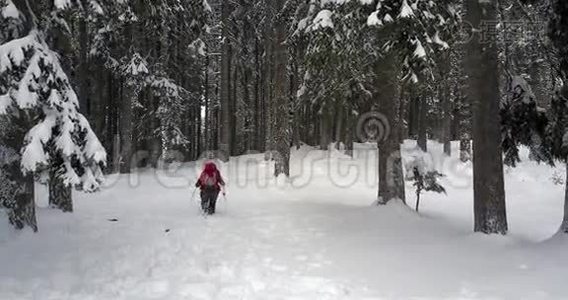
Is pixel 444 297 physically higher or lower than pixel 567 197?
lower

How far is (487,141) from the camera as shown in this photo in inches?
440

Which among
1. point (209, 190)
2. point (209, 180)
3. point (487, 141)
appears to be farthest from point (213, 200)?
point (487, 141)

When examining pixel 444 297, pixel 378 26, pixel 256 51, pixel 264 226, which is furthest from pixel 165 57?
Result: pixel 444 297

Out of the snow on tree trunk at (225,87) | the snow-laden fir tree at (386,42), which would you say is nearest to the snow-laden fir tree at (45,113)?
the snow-laden fir tree at (386,42)

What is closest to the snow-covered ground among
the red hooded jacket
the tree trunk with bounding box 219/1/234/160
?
the red hooded jacket

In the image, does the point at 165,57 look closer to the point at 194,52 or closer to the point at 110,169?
the point at 194,52

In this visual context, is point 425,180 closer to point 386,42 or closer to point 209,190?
point 386,42

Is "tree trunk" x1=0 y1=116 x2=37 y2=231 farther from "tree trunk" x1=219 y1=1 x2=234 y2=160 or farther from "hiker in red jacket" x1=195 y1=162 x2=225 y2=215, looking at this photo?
"tree trunk" x1=219 y1=1 x2=234 y2=160

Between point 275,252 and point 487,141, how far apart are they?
4652 mm

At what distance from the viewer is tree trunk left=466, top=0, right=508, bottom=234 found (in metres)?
11.1

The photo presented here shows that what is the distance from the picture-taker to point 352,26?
1220 centimetres

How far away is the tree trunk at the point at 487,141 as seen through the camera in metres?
11.1

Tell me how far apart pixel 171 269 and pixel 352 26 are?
6.38 m

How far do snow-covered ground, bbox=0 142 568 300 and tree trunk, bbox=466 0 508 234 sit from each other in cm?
46
